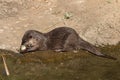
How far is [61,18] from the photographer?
8.39 metres

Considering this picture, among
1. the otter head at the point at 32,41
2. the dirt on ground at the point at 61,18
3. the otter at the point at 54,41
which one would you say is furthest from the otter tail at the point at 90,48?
the otter head at the point at 32,41

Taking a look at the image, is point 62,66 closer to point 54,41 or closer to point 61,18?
point 54,41

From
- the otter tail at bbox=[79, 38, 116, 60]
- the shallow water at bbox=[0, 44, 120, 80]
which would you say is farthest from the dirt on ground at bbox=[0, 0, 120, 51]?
the shallow water at bbox=[0, 44, 120, 80]

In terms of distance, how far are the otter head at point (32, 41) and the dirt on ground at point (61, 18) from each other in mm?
265

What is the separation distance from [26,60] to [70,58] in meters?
0.67

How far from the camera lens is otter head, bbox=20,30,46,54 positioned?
731 cm

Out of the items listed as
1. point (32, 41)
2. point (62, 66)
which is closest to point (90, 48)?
point (62, 66)

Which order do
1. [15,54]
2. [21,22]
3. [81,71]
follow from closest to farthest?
1. [81,71]
2. [15,54]
3. [21,22]

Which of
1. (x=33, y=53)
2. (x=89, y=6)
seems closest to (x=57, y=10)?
(x=89, y=6)

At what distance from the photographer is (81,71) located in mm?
6547

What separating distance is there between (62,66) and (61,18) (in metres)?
1.82

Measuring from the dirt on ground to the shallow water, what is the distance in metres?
0.45

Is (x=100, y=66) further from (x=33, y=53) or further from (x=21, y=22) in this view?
(x=21, y=22)

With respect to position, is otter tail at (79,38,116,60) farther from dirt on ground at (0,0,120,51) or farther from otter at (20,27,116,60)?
dirt on ground at (0,0,120,51)
